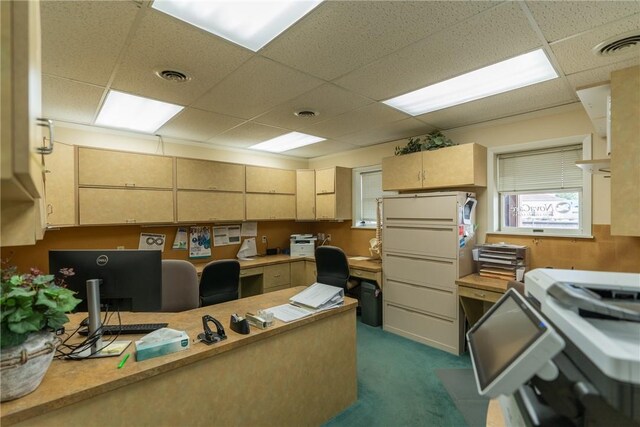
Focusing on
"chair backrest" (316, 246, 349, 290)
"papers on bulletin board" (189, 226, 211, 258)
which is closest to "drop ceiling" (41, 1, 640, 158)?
"chair backrest" (316, 246, 349, 290)

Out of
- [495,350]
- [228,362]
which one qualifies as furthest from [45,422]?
[495,350]

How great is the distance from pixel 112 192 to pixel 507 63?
3.86 meters

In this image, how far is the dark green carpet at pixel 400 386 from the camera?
2.09 m

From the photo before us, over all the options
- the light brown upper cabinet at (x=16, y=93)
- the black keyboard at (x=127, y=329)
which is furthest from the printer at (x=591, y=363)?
the black keyboard at (x=127, y=329)

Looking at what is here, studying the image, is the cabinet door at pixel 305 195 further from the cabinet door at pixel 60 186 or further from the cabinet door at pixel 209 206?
the cabinet door at pixel 60 186

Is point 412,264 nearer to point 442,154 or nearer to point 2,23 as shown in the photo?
point 442,154

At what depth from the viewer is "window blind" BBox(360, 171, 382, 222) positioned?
4.45 metres

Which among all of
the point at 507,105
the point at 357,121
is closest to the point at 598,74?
the point at 507,105

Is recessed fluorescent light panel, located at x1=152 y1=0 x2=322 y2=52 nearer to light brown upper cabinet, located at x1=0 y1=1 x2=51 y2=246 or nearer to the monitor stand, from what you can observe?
light brown upper cabinet, located at x1=0 y1=1 x2=51 y2=246

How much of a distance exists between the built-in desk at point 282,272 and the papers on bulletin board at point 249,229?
0.40m

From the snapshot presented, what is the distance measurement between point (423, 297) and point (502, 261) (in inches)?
35.2

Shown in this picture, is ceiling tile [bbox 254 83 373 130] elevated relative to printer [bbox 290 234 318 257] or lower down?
elevated

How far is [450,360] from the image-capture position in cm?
291

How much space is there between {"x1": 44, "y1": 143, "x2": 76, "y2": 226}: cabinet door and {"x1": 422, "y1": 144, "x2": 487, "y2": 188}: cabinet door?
3.76m
